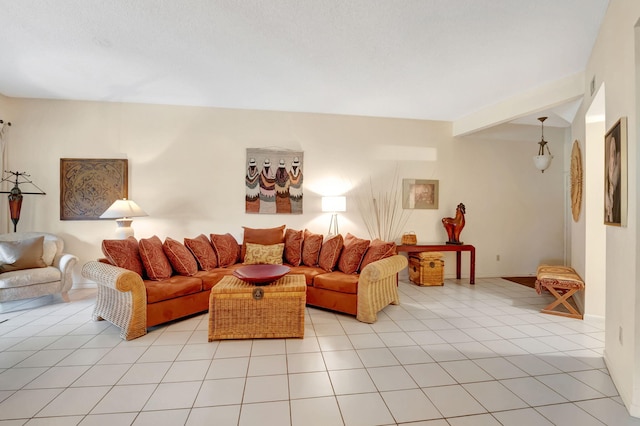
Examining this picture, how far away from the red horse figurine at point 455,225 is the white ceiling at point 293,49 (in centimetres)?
171

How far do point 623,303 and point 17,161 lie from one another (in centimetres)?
685

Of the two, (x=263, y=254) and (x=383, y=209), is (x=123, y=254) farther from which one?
(x=383, y=209)

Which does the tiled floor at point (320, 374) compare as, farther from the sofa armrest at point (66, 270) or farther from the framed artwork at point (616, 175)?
the framed artwork at point (616, 175)

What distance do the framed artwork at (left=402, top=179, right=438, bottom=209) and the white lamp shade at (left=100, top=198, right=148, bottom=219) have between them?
13.4 ft

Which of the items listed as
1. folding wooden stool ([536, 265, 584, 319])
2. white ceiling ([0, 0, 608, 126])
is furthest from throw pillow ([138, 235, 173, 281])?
folding wooden stool ([536, 265, 584, 319])

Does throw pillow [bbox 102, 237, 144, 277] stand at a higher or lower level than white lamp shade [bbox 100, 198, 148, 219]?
lower

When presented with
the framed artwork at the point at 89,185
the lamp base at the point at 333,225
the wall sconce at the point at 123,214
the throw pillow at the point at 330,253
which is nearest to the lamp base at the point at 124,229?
the wall sconce at the point at 123,214

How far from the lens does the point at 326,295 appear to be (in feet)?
11.0

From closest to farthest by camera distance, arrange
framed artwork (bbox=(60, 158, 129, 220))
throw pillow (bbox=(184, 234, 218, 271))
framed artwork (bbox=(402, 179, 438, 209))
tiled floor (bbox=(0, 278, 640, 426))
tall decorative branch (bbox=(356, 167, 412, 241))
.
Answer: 1. tiled floor (bbox=(0, 278, 640, 426))
2. throw pillow (bbox=(184, 234, 218, 271))
3. framed artwork (bbox=(60, 158, 129, 220))
4. tall decorative branch (bbox=(356, 167, 412, 241))
5. framed artwork (bbox=(402, 179, 438, 209))

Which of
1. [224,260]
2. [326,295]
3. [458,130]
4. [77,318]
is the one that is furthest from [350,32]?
[77,318]

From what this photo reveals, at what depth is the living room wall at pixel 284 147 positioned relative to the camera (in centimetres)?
419

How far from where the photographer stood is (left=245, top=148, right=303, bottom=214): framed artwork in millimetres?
4562

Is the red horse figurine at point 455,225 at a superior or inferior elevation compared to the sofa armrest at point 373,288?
superior

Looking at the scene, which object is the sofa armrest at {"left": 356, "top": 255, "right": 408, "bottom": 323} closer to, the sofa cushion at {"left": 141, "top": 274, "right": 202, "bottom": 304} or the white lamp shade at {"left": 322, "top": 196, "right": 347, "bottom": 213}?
the white lamp shade at {"left": 322, "top": 196, "right": 347, "bottom": 213}
